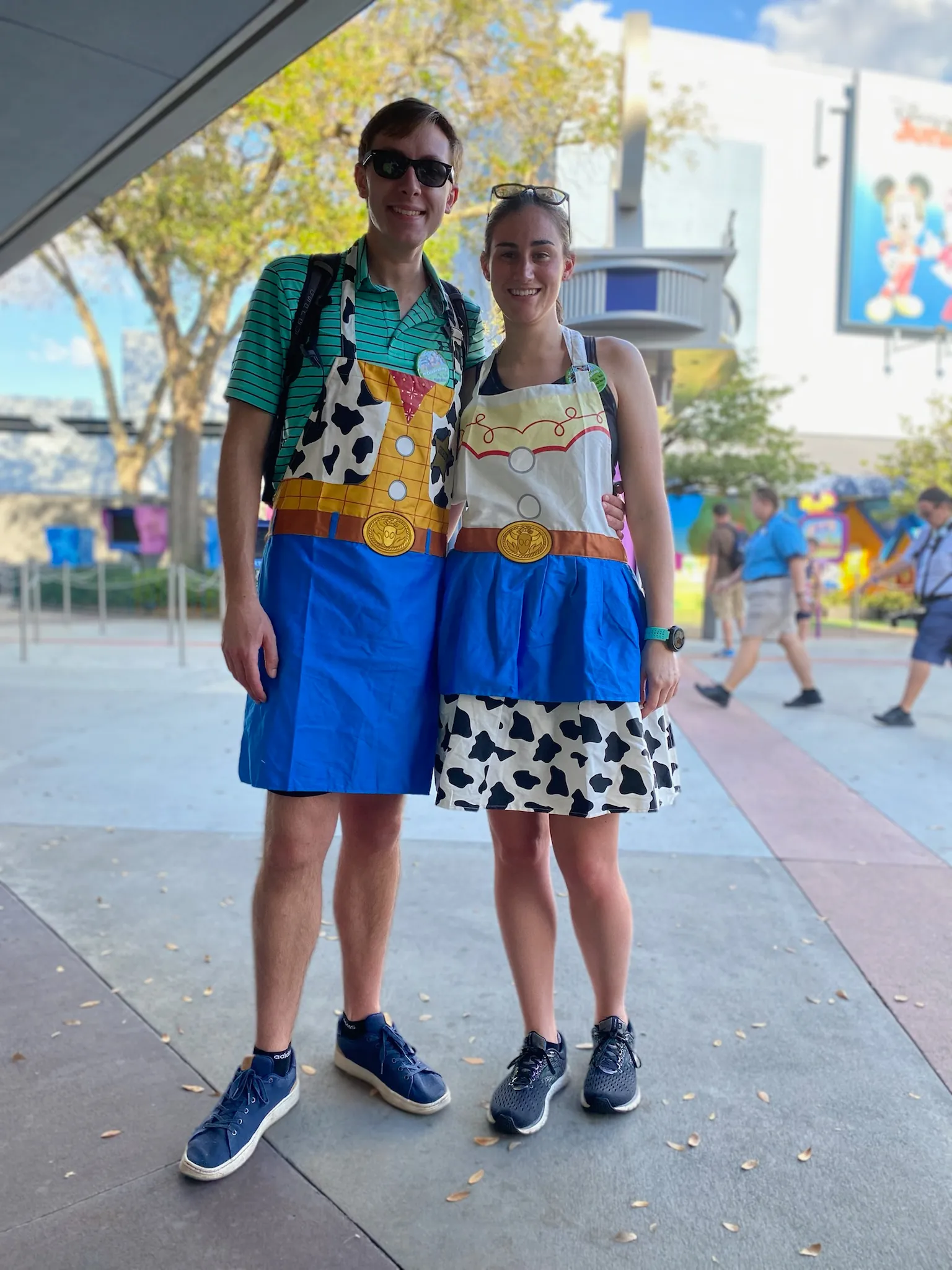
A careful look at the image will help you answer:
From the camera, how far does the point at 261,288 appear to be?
2115mm

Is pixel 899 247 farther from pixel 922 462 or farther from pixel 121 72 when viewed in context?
pixel 121 72

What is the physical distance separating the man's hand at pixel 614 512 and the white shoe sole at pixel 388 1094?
134 centimetres

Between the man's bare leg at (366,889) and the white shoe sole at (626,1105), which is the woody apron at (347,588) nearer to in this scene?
the man's bare leg at (366,889)

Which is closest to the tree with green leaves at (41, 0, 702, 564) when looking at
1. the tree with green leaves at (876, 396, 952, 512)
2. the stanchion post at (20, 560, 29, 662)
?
the stanchion post at (20, 560, 29, 662)

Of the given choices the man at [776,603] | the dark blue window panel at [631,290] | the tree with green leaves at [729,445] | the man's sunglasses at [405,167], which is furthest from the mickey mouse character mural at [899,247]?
the man's sunglasses at [405,167]

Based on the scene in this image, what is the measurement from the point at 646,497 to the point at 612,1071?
51.4 inches

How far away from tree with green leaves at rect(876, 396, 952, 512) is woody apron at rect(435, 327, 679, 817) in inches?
827

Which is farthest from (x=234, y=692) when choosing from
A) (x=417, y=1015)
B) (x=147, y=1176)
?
(x=147, y=1176)

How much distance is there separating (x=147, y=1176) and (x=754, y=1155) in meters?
1.24

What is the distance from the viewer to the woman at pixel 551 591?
2.08 meters

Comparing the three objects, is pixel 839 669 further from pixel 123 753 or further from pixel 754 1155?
pixel 754 1155

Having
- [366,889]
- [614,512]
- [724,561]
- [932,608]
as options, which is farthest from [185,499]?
[614,512]

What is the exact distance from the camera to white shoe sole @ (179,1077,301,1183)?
77.1 inches

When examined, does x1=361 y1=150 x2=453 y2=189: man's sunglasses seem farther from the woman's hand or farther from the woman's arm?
the woman's hand
